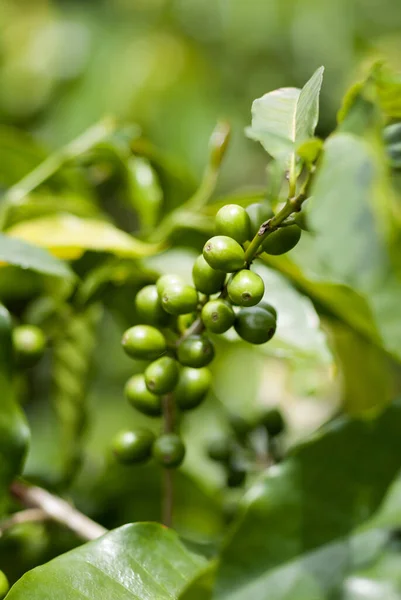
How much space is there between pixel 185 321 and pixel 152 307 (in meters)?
0.03

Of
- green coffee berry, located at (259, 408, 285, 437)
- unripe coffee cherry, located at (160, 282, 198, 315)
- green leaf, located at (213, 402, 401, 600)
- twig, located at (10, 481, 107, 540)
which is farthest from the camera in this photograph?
green coffee berry, located at (259, 408, 285, 437)

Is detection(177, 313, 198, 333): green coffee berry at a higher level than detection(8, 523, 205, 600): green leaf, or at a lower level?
higher

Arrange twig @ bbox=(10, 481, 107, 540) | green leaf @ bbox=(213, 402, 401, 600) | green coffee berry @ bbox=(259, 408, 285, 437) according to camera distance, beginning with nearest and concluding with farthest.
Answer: green leaf @ bbox=(213, 402, 401, 600) < twig @ bbox=(10, 481, 107, 540) < green coffee berry @ bbox=(259, 408, 285, 437)

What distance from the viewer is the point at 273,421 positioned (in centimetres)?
76

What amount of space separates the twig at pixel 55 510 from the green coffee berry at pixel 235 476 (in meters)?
0.20

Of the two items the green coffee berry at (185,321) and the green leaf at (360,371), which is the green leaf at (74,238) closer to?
the green coffee berry at (185,321)

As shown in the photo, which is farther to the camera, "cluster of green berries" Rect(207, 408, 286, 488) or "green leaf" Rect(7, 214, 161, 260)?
"cluster of green berries" Rect(207, 408, 286, 488)

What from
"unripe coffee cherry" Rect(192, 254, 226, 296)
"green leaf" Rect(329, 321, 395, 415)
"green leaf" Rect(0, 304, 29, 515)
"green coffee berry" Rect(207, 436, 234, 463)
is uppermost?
"unripe coffee cherry" Rect(192, 254, 226, 296)

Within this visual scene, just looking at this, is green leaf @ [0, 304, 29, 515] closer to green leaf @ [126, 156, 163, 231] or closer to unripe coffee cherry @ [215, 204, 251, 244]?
unripe coffee cherry @ [215, 204, 251, 244]

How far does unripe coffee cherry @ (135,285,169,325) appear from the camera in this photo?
1.68 feet

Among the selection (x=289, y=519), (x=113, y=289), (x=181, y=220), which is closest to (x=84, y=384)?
(x=113, y=289)

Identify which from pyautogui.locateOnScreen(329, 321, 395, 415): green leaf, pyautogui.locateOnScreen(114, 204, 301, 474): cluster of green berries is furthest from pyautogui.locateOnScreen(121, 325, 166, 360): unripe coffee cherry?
pyautogui.locateOnScreen(329, 321, 395, 415): green leaf

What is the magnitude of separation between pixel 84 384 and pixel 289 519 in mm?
467

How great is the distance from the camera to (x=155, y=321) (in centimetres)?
52
